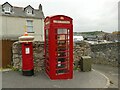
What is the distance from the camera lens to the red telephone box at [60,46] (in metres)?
6.93

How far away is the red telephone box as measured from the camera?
693 centimetres

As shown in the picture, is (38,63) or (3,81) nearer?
(3,81)

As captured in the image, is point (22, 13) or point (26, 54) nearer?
point (26, 54)

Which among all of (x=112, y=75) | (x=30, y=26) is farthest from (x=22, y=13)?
(x=112, y=75)

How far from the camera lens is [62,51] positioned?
289 inches

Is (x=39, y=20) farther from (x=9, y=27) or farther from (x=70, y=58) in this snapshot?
(x=70, y=58)

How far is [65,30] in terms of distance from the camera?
7387 mm

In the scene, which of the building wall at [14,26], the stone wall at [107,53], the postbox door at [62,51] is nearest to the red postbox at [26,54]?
the postbox door at [62,51]

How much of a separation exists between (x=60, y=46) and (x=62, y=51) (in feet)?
0.90

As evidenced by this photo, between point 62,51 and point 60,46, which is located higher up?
point 60,46

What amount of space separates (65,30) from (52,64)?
1.39 metres

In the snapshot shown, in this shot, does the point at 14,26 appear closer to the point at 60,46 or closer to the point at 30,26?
the point at 30,26

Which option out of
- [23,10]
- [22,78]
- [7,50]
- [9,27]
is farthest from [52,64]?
[23,10]

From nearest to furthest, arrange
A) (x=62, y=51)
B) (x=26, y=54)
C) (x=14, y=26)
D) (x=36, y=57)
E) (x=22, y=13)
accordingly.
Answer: (x=62, y=51)
(x=26, y=54)
(x=36, y=57)
(x=14, y=26)
(x=22, y=13)
